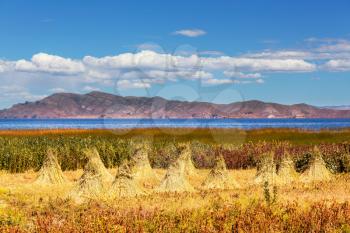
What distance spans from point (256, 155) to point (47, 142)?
14.1 meters

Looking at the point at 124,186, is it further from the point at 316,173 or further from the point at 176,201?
Answer: the point at 316,173

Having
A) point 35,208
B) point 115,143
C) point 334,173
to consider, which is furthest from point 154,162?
point 35,208

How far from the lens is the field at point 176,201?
11719 millimetres

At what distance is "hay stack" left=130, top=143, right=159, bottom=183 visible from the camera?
28.0 m

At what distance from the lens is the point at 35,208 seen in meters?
17.3

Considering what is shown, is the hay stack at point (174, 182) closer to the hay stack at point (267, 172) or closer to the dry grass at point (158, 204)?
the dry grass at point (158, 204)

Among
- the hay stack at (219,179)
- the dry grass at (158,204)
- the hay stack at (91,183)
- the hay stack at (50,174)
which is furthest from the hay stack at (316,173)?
the hay stack at (50,174)

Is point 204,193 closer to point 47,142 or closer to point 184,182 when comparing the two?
point 184,182

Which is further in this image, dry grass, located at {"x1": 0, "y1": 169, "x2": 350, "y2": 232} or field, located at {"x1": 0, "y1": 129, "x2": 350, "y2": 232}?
dry grass, located at {"x1": 0, "y1": 169, "x2": 350, "y2": 232}

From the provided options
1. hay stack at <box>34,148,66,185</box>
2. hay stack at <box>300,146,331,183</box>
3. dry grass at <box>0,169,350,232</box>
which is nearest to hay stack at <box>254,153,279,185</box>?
dry grass at <box>0,169,350,232</box>

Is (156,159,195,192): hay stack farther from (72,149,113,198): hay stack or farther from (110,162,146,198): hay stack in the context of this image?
(72,149,113,198): hay stack

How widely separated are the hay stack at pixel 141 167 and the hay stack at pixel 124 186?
20.7 feet

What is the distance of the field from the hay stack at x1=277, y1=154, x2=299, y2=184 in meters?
0.76

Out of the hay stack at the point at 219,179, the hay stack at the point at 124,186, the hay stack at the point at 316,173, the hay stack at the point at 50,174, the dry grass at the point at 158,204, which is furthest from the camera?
the hay stack at the point at 316,173
